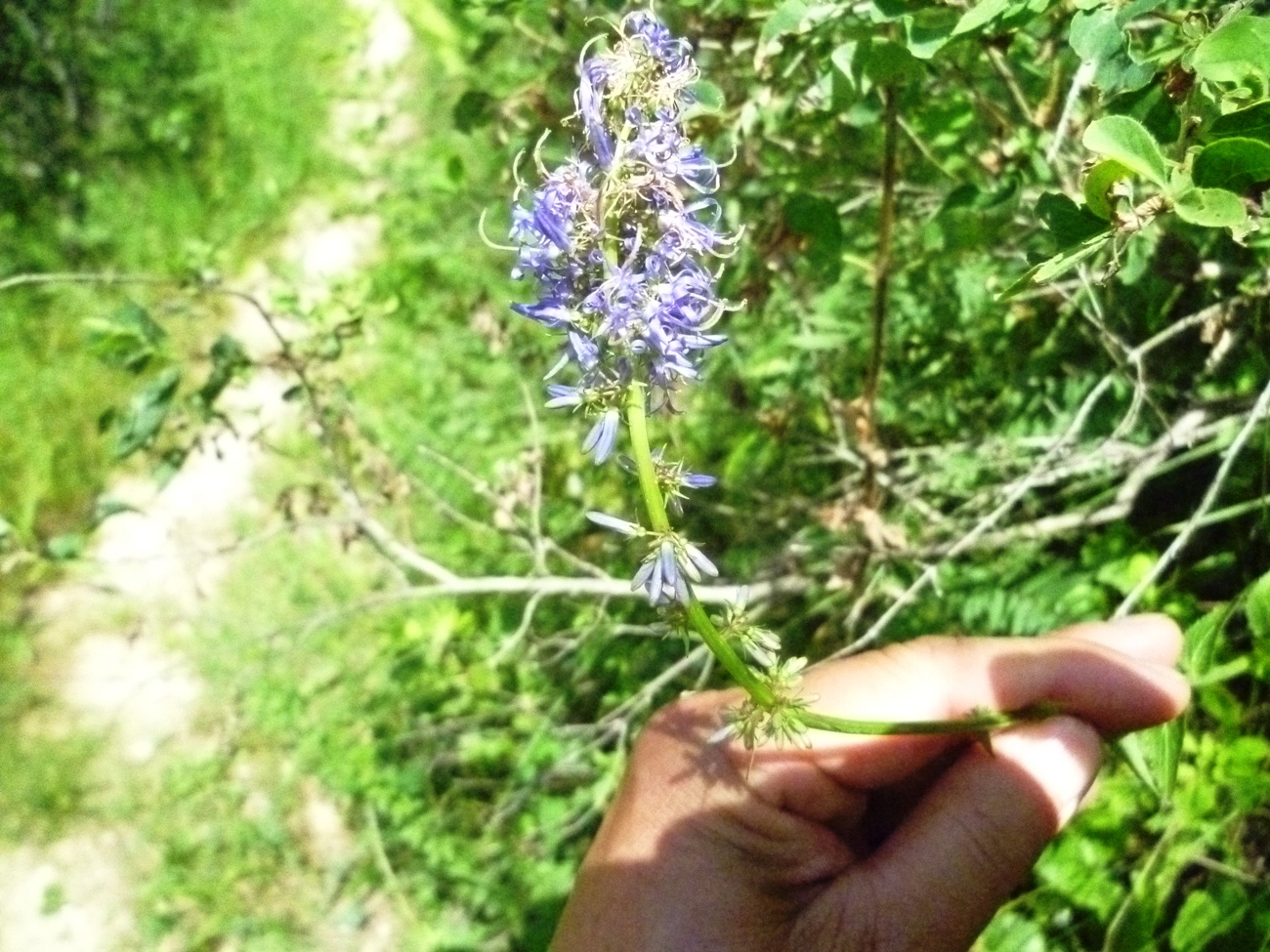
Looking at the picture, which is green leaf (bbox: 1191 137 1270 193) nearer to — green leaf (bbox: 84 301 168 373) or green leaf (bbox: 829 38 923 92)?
green leaf (bbox: 829 38 923 92)

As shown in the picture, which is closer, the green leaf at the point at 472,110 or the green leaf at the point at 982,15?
the green leaf at the point at 982,15

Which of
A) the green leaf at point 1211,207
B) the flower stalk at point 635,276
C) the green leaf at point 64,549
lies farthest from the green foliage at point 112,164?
the green leaf at point 1211,207

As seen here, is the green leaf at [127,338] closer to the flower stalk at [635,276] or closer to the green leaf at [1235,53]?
the flower stalk at [635,276]

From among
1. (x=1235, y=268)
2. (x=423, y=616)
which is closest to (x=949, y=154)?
(x=1235, y=268)

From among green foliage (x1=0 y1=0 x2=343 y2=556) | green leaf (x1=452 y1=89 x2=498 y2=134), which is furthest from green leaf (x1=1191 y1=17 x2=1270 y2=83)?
green foliage (x1=0 y1=0 x2=343 y2=556)

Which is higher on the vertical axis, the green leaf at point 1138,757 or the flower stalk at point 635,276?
the flower stalk at point 635,276

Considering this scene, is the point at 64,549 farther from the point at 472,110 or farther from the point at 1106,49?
the point at 1106,49

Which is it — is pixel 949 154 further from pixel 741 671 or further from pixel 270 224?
pixel 270 224
